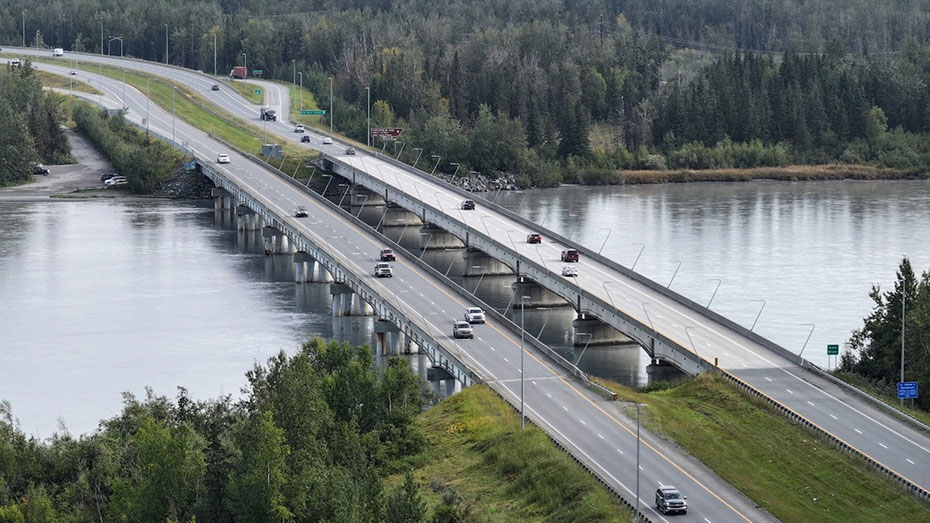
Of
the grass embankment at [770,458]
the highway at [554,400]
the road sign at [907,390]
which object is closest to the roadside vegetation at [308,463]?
the highway at [554,400]

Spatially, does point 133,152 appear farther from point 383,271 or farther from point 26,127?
point 383,271

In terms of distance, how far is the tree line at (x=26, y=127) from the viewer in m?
170

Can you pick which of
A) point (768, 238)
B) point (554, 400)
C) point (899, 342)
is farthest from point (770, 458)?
point (768, 238)

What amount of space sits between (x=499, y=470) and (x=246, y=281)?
189ft

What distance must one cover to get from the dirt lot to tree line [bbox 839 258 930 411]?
108 m

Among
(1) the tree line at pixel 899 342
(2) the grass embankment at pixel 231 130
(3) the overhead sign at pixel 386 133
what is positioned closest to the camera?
(1) the tree line at pixel 899 342

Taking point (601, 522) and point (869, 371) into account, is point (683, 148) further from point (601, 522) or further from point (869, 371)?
point (601, 522)

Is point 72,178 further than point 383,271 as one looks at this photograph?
Yes

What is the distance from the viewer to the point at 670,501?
52188mm

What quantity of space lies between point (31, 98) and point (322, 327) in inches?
3811

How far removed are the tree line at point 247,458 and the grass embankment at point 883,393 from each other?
20.0m

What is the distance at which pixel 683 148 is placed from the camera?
656ft

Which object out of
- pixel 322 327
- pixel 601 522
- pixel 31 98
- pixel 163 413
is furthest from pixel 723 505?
pixel 31 98

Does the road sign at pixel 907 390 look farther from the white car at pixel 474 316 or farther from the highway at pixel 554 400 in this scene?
the white car at pixel 474 316
